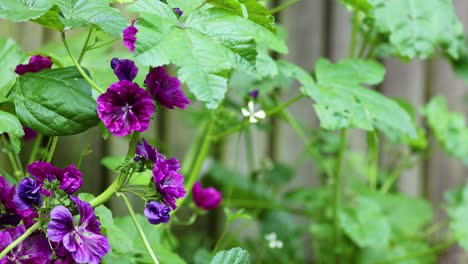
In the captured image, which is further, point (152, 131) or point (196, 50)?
point (152, 131)

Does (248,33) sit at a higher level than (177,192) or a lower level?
higher

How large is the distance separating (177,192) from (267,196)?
1.36 meters

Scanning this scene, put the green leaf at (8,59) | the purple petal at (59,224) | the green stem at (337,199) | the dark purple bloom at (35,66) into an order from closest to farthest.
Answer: the purple petal at (59,224) < the dark purple bloom at (35,66) < the green leaf at (8,59) < the green stem at (337,199)

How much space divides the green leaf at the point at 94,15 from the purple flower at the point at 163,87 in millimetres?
63

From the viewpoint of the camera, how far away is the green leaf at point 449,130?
1854 mm

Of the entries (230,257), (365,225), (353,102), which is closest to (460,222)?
(365,225)

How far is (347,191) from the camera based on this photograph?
219cm

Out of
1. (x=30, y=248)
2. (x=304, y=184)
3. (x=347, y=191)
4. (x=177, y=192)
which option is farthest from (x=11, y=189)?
(x=304, y=184)

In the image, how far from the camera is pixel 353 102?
1.10 metres

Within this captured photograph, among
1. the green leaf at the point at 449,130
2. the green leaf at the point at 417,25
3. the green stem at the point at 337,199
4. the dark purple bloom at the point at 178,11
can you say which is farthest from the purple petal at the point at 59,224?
the green leaf at the point at 449,130

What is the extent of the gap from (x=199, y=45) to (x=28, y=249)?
27 centimetres

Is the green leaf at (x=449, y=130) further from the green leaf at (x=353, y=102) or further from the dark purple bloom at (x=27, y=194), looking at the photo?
the dark purple bloom at (x=27, y=194)

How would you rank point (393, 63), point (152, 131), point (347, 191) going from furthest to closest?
point (393, 63), point (347, 191), point (152, 131)

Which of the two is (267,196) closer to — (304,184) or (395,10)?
(304,184)
